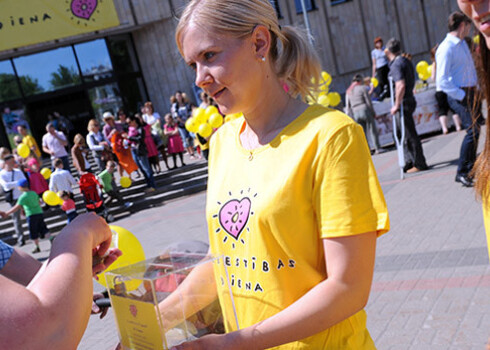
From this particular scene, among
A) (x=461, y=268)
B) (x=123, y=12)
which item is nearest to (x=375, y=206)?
(x=461, y=268)

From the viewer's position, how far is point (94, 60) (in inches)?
813

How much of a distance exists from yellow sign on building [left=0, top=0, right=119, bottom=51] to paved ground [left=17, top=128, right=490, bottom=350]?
11811 mm

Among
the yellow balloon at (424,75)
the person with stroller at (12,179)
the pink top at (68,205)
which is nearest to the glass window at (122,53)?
the person with stroller at (12,179)

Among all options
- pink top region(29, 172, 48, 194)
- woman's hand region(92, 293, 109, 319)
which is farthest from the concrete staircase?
woman's hand region(92, 293, 109, 319)

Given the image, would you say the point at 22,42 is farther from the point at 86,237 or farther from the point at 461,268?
the point at 86,237

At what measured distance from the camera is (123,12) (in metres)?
19.8

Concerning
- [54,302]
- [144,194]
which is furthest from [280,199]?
[144,194]

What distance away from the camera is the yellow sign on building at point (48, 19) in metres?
17.3

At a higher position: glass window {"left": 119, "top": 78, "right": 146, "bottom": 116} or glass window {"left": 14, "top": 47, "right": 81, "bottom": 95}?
glass window {"left": 14, "top": 47, "right": 81, "bottom": 95}

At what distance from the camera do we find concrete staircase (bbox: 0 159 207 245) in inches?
525

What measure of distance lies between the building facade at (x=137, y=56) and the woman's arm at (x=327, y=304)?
18277 mm

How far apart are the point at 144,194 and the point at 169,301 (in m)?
13.0

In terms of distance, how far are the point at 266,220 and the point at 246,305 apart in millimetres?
251

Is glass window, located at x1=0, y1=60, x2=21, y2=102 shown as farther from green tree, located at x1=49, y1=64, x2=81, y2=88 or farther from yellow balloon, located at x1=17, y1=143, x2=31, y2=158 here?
yellow balloon, located at x1=17, y1=143, x2=31, y2=158
